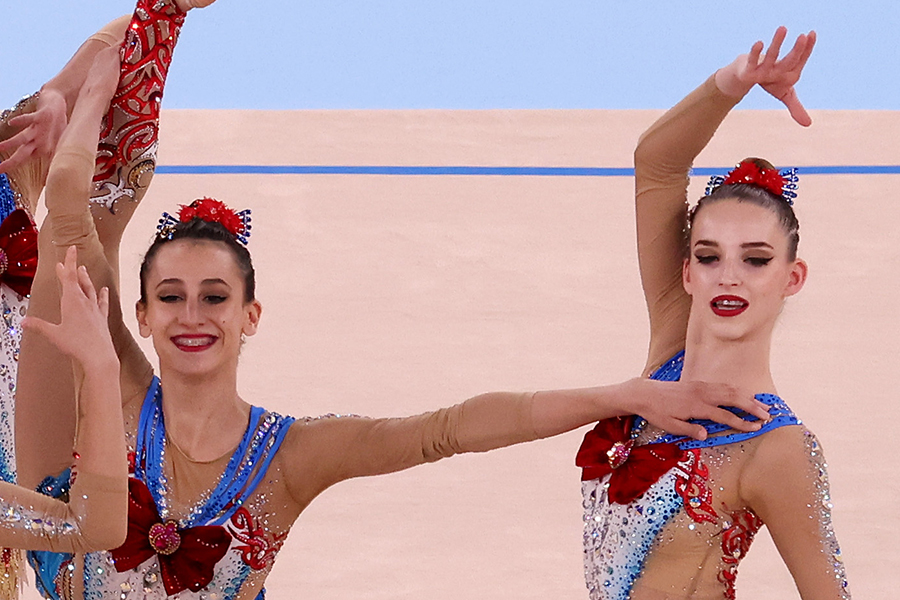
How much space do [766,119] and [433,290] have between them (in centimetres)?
160

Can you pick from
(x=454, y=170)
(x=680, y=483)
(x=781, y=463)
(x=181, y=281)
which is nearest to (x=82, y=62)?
(x=181, y=281)

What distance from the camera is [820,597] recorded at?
2.14 metres

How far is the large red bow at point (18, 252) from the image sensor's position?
103 inches

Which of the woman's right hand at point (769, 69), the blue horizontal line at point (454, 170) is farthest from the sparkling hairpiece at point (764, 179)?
the blue horizontal line at point (454, 170)

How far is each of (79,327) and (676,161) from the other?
98 centimetres

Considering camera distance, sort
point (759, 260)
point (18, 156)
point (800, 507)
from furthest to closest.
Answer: point (18, 156) < point (759, 260) < point (800, 507)

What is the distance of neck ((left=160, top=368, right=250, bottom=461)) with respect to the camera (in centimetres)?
237

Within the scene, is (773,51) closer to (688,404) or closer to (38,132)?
(688,404)

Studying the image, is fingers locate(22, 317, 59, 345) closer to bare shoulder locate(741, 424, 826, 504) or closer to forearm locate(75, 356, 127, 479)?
forearm locate(75, 356, 127, 479)

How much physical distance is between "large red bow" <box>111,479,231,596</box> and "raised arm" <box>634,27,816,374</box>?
0.79 m

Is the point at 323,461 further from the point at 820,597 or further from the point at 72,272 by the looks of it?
the point at 820,597

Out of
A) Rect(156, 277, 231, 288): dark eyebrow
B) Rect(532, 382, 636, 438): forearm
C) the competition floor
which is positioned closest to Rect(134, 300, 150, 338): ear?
Rect(156, 277, 231, 288): dark eyebrow

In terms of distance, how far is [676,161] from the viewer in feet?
7.68

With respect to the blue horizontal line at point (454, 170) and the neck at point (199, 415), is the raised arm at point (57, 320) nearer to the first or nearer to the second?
the neck at point (199, 415)
